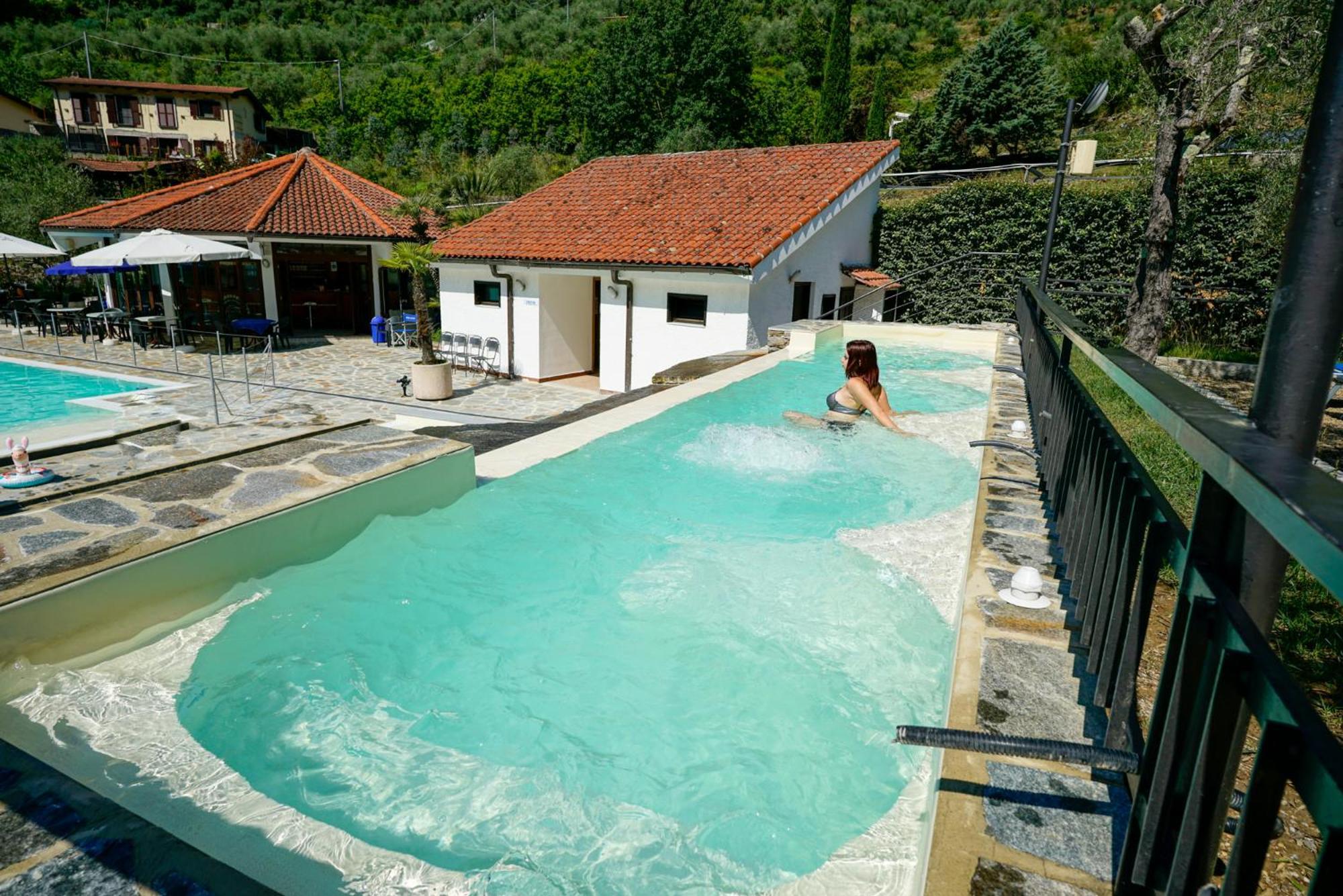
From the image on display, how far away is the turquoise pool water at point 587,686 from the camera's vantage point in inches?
113

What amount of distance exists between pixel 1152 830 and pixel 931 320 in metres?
21.5

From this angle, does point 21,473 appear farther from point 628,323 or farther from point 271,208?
point 271,208

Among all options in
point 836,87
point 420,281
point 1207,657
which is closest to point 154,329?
point 420,281

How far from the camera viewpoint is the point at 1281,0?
29.1ft

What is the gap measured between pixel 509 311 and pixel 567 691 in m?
16.6

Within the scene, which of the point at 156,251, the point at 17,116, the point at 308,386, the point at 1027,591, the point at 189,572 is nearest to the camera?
the point at 1027,591

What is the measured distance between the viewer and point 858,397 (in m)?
8.29

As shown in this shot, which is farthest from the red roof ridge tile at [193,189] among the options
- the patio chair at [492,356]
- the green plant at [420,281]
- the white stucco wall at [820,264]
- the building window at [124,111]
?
the building window at [124,111]

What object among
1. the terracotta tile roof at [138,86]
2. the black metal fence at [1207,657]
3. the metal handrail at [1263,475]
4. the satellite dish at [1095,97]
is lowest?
the black metal fence at [1207,657]

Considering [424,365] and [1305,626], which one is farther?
[424,365]

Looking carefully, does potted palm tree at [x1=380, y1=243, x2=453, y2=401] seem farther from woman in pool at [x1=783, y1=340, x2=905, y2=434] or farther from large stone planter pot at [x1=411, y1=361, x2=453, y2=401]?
woman in pool at [x1=783, y1=340, x2=905, y2=434]

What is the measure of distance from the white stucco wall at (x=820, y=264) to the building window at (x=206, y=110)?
5109 cm

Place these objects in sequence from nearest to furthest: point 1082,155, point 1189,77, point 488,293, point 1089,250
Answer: point 1189,77
point 1082,155
point 1089,250
point 488,293

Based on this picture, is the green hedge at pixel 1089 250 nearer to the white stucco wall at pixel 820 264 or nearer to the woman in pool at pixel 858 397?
the white stucco wall at pixel 820 264
